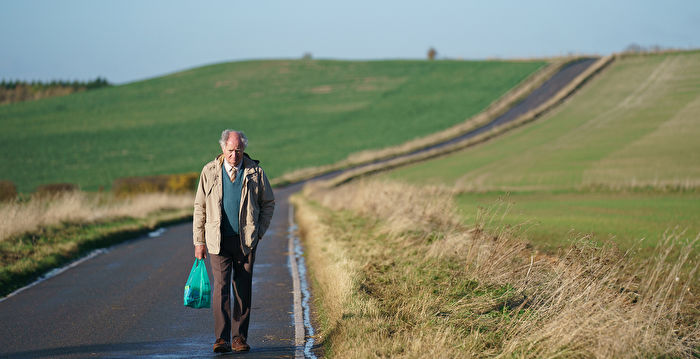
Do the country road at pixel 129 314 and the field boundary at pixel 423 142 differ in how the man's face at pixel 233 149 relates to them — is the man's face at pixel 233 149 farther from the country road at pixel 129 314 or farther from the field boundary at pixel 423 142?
the field boundary at pixel 423 142

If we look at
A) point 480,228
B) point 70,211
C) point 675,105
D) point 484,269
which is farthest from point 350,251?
point 675,105

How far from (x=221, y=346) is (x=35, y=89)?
119 m

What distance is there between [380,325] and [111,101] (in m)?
90.5

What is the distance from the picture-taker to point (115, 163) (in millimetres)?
60906

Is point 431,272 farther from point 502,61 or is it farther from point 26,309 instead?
point 502,61

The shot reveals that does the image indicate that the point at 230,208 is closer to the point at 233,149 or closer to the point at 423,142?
the point at 233,149

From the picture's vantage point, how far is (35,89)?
116 m

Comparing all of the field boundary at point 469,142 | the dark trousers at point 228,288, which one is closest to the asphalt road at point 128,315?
the dark trousers at point 228,288

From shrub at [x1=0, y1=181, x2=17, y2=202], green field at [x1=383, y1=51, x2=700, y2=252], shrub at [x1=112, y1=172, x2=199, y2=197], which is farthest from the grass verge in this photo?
shrub at [x1=112, y1=172, x2=199, y2=197]

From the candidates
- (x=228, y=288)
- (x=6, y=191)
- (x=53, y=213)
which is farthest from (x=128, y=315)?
(x=6, y=191)

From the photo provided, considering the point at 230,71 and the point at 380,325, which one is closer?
the point at 380,325

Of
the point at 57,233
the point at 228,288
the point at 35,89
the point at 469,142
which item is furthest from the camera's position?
the point at 35,89

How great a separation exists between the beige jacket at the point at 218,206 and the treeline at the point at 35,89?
108 meters

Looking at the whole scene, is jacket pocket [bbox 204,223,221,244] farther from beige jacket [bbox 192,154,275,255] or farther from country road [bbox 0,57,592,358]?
country road [bbox 0,57,592,358]
